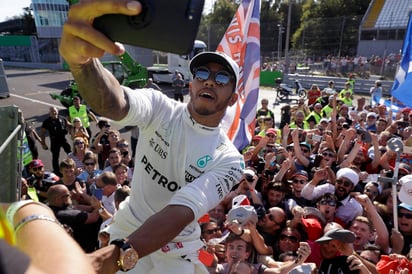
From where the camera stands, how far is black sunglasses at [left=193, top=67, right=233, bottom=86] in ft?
7.09

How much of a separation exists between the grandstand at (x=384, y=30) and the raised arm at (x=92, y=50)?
28984mm

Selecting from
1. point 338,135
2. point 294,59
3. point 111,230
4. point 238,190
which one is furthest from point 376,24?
point 111,230

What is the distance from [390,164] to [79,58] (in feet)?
19.3

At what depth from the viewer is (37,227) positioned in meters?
0.87

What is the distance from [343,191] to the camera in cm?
447

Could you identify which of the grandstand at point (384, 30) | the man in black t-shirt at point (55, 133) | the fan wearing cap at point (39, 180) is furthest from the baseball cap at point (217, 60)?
the grandstand at point (384, 30)

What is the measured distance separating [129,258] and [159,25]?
0.79 metres

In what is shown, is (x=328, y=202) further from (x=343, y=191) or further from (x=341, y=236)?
(x=341, y=236)

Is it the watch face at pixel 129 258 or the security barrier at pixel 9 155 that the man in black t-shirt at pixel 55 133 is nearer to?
the security barrier at pixel 9 155

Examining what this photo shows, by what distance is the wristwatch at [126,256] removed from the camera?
1215 millimetres

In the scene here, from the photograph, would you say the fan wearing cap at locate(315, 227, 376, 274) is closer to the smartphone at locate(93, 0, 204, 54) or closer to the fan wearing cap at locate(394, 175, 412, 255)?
the fan wearing cap at locate(394, 175, 412, 255)

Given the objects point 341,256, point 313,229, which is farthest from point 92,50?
point 313,229

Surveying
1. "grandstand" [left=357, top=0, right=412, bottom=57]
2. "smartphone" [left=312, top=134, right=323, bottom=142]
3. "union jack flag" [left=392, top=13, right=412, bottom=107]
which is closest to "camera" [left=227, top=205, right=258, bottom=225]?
"smartphone" [left=312, top=134, right=323, bottom=142]

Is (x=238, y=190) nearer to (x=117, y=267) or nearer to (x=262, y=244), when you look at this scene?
(x=262, y=244)
